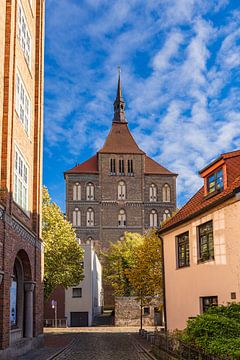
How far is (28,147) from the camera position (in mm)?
24312

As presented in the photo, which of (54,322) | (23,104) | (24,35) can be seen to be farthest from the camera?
(54,322)

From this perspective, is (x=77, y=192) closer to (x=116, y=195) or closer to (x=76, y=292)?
(x=116, y=195)

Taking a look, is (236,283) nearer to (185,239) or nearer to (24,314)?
(185,239)

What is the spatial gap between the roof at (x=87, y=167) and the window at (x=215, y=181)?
2868 inches

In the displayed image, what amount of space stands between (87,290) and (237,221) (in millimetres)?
40234

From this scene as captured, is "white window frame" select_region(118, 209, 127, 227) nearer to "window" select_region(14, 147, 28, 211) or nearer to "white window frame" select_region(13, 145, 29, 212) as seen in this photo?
"white window frame" select_region(13, 145, 29, 212)

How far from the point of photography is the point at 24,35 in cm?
2403

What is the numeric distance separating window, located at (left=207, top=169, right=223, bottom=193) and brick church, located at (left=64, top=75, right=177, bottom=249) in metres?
71.2

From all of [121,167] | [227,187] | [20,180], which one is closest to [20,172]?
[20,180]

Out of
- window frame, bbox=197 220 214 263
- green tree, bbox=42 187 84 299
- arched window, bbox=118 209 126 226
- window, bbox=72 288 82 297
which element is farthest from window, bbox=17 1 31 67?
arched window, bbox=118 209 126 226

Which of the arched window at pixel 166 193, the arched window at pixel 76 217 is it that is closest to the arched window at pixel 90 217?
the arched window at pixel 76 217

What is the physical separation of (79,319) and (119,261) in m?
17.6

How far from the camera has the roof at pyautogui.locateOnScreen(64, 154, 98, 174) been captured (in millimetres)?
94306

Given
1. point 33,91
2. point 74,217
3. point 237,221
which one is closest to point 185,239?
point 237,221
